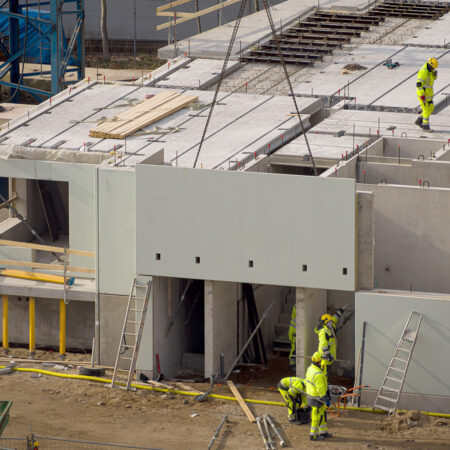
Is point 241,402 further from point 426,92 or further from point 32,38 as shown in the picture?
point 32,38

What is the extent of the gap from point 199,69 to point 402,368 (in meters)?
15.7

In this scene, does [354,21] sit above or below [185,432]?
above

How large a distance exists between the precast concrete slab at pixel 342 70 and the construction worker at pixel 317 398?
13.3m

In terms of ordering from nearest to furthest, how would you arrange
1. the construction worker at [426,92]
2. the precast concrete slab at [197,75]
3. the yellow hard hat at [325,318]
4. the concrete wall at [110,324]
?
1. the yellow hard hat at [325,318]
2. the concrete wall at [110,324]
3. the construction worker at [426,92]
4. the precast concrete slab at [197,75]

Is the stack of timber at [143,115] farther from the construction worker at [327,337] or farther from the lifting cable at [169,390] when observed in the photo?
the construction worker at [327,337]

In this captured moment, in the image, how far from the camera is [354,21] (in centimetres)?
4931

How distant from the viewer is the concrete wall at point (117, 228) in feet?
106

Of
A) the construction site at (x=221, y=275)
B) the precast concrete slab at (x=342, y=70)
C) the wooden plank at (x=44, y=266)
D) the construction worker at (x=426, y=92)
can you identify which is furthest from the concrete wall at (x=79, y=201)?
the precast concrete slab at (x=342, y=70)

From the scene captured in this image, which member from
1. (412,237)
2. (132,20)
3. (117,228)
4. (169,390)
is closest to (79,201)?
(117,228)

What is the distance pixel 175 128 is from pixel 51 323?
597 cm

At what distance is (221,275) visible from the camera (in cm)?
3131

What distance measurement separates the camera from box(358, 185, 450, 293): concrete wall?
31.5 metres

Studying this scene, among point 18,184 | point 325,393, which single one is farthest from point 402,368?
point 18,184

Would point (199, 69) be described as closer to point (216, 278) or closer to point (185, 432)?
point (216, 278)
